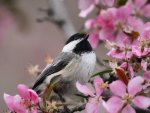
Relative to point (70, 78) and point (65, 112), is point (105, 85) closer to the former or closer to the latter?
point (65, 112)

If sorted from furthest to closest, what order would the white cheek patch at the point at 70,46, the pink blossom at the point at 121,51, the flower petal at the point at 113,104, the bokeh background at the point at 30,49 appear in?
the bokeh background at the point at 30,49 < the white cheek patch at the point at 70,46 < the pink blossom at the point at 121,51 < the flower petal at the point at 113,104

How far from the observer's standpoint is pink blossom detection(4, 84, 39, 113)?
213 centimetres

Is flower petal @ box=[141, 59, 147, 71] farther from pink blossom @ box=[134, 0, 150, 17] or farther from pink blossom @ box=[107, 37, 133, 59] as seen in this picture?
pink blossom @ box=[134, 0, 150, 17]

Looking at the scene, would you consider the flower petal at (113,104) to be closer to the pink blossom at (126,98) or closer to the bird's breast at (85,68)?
the pink blossom at (126,98)

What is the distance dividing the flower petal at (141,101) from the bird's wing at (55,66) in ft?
2.20

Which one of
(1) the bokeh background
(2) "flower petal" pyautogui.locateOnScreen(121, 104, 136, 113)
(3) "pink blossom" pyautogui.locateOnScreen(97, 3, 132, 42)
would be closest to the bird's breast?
(3) "pink blossom" pyautogui.locateOnScreen(97, 3, 132, 42)

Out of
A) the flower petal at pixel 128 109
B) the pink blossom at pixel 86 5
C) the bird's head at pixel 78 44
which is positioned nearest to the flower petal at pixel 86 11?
the pink blossom at pixel 86 5

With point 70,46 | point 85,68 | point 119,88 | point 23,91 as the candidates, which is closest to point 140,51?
point 119,88

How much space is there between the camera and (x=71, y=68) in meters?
2.74

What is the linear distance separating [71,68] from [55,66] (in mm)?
92

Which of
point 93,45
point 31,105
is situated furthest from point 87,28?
point 31,105

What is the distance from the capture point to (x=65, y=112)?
222cm

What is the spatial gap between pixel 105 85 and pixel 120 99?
0.28 feet

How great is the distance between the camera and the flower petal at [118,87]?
203 cm
